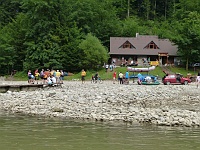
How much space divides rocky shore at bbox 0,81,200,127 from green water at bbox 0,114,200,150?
1.24 metres

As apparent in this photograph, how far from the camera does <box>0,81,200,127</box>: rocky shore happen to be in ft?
62.3

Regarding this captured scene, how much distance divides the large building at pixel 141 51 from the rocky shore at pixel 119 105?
3601cm

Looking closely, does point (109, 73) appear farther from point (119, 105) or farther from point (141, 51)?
point (119, 105)

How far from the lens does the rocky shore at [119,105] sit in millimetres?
18984

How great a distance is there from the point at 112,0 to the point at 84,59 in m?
32.1

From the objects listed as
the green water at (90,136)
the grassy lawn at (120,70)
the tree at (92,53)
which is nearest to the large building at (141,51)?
the grassy lawn at (120,70)

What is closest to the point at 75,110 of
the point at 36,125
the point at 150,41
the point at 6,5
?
the point at 36,125

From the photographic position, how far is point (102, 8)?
76812 millimetres

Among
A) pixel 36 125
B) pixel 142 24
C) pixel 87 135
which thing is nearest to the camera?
pixel 87 135

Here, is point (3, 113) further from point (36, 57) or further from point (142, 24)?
point (142, 24)

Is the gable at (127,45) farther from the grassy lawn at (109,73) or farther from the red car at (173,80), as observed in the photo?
the red car at (173,80)

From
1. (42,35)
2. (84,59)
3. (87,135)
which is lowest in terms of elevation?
(87,135)

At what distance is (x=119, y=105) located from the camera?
23734 mm

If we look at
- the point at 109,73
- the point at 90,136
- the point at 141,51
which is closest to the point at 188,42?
the point at 141,51
